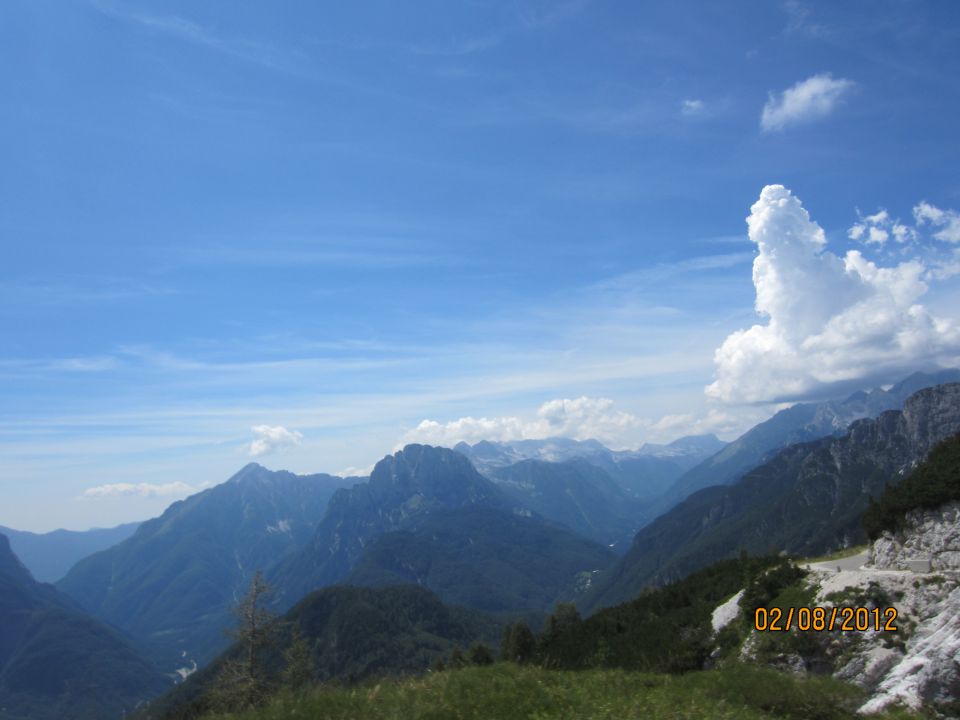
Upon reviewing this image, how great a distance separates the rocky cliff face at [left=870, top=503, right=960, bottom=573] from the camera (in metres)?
37.5

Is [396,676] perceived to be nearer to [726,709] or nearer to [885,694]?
[726,709]

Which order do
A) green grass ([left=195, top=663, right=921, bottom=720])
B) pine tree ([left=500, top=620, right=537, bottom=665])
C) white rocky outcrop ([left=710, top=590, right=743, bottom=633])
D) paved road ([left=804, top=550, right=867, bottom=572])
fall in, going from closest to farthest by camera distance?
1. green grass ([left=195, top=663, right=921, bottom=720])
2. white rocky outcrop ([left=710, top=590, right=743, bottom=633])
3. paved road ([left=804, top=550, right=867, bottom=572])
4. pine tree ([left=500, top=620, right=537, bottom=665])

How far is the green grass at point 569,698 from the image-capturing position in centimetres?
1266

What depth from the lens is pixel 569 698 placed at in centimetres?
1362

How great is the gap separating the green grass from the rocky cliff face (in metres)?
26.7

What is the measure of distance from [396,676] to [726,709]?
9087 millimetres

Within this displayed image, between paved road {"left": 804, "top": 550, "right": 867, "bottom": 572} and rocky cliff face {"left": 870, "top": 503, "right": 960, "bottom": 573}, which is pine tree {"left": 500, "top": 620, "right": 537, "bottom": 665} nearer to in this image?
paved road {"left": 804, "top": 550, "right": 867, "bottom": 572}

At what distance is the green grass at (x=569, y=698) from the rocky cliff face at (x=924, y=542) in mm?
26720

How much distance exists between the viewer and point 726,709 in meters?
13.6
